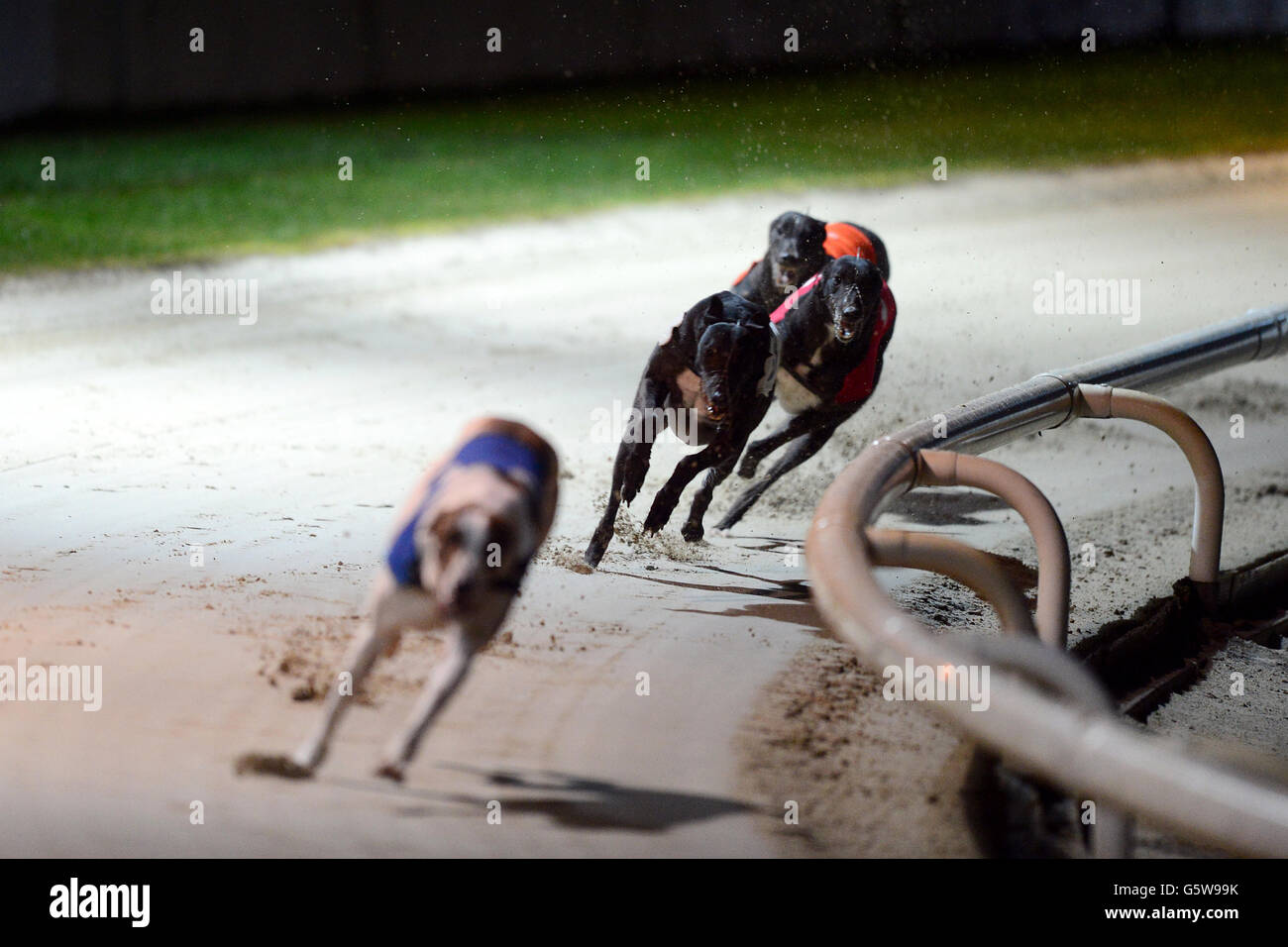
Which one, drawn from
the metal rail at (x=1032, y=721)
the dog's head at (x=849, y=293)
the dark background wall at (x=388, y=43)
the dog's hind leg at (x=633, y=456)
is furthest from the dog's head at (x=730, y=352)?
the dark background wall at (x=388, y=43)

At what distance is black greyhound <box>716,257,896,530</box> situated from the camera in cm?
410

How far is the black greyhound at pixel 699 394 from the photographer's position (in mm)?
3691

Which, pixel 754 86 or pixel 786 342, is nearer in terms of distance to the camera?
pixel 786 342

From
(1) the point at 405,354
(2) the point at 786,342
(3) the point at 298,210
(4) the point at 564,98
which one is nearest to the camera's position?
(2) the point at 786,342

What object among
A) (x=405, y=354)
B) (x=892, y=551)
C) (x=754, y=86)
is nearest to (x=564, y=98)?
(x=754, y=86)

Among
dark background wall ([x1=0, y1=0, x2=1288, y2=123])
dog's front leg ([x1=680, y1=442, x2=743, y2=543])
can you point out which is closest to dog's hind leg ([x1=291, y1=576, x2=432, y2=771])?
dog's front leg ([x1=680, y1=442, x2=743, y2=543])

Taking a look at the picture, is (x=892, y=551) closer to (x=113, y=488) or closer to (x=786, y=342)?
(x=786, y=342)

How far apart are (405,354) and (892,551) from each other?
468cm

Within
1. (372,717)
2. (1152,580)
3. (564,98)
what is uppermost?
(564,98)

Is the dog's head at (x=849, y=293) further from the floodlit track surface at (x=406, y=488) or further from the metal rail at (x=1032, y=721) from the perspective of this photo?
the metal rail at (x=1032, y=721)

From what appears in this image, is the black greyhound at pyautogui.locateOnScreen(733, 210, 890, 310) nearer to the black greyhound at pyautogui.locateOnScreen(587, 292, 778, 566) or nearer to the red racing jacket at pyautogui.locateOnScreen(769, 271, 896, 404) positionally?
the red racing jacket at pyautogui.locateOnScreen(769, 271, 896, 404)

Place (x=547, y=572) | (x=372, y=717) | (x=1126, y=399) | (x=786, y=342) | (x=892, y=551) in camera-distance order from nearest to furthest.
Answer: (x=372, y=717), (x=892, y=551), (x=1126, y=399), (x=547, y=572), (x=786, y=342)

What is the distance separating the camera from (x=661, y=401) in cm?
384

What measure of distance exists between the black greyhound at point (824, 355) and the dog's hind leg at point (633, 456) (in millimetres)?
584
